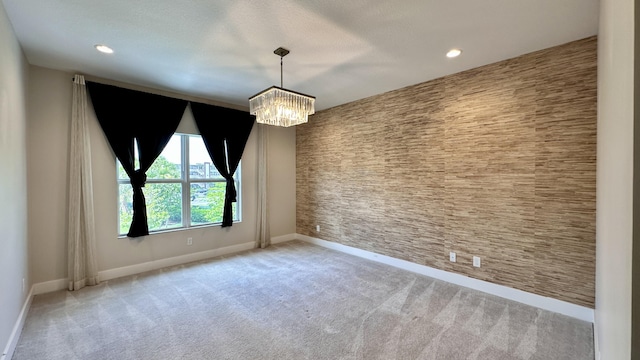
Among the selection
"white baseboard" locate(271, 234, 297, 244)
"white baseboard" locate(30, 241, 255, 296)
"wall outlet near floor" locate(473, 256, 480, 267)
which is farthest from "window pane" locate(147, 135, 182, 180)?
"wall outlet near floor" locate(473, 256, 480, 267)

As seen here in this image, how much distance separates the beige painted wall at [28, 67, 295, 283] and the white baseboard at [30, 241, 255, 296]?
0.06 metres

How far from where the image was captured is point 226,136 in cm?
472

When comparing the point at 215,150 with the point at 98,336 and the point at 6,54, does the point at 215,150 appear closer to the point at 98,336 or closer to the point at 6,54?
the point at 6,54

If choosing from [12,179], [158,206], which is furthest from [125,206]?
[12,179]

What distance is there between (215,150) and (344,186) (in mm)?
2347

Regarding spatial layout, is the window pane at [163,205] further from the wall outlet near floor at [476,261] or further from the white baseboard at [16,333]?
the wall outlet near floor at [476,261]

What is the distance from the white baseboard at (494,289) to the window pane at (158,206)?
3.05m

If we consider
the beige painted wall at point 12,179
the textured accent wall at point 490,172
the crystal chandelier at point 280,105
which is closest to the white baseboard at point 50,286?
the beige painted wall at point 12,179

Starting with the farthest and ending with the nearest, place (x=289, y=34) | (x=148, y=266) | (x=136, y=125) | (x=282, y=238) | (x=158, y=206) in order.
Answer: (x=282, y=238), (x=158, y=206), (x=148, y=266), (x=136, y=125), (x=289, y=34)

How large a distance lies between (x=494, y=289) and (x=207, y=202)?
14.4ft

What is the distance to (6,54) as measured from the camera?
7.00 ft

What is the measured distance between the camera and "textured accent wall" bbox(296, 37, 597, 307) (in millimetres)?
2570

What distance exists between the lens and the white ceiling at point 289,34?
6.82 feet

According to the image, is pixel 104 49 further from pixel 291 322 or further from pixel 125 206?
pixel 291 322
